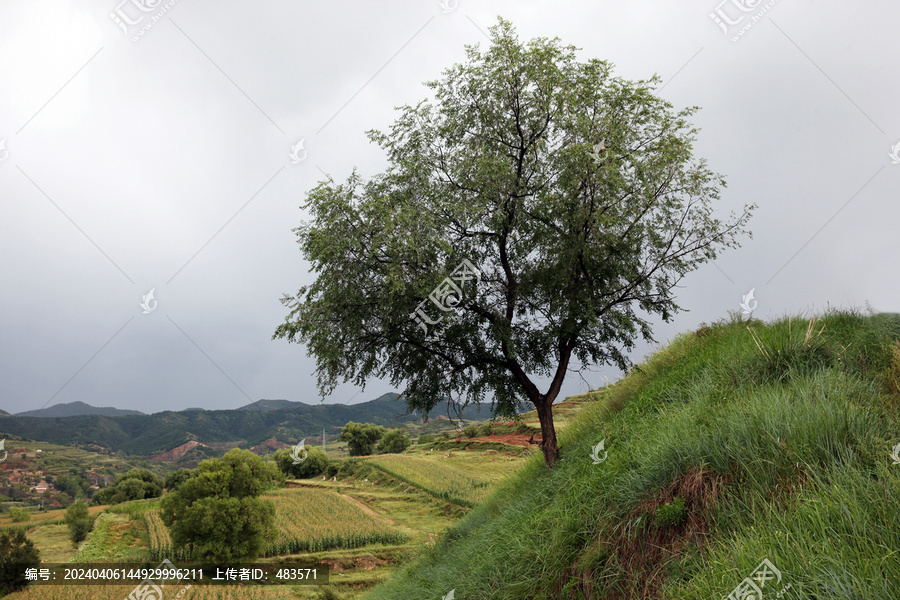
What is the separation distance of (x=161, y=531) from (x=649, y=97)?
56.3 metres

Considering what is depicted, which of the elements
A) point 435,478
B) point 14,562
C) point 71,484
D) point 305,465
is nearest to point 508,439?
point 435,478

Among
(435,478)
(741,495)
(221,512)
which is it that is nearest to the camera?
(741,495)

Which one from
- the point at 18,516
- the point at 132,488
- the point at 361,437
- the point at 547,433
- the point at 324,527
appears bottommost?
the point at 324,527

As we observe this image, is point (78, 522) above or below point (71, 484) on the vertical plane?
below

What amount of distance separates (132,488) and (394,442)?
3967 cm

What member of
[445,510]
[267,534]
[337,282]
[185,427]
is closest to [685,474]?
[337,282]

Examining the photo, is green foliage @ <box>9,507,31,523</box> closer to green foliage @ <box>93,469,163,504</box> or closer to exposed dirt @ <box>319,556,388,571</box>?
green foliage @ <box>93,469,163,504</box>

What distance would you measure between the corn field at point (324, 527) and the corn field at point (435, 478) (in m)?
6.06

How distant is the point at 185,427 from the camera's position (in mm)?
149000

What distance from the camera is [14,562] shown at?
101 ft

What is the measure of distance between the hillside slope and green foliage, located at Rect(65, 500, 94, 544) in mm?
54641

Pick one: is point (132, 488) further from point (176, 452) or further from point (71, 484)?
point (176, 452)

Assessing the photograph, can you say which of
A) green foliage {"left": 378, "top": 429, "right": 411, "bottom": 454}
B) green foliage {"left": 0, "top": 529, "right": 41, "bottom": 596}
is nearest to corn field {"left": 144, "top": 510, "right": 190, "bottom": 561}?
green foliage {"left": 0, "top": 529, "right": 41, "bottom": 596}

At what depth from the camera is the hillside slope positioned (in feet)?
11.2
